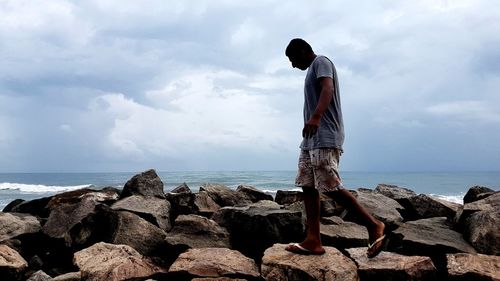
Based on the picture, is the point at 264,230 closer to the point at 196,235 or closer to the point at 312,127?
the point at 196,235

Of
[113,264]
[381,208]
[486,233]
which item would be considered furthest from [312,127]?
[381,208]

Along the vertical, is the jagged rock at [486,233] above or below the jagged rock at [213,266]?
above

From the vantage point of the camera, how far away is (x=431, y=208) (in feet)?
23.4

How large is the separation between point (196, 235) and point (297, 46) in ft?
8.57

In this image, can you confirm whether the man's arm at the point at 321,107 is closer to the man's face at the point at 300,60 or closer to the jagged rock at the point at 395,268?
the man's face at the point at 300,60

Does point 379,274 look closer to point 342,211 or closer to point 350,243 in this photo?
point 350,243

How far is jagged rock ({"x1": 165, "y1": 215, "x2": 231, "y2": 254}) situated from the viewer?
518 cm

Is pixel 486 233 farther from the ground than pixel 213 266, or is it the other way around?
pixel 486 233

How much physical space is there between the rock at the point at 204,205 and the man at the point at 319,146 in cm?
259

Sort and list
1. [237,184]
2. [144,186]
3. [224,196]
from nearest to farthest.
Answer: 1. [144,186]
2. [224,196]
3. [237,184]

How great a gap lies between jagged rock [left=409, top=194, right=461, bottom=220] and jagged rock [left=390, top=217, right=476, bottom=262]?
128 centimetres

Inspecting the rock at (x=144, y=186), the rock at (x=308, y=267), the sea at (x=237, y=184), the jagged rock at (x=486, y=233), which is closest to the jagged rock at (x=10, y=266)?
the rock at (x=144, y=186)

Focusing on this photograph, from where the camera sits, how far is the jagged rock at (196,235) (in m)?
5.18

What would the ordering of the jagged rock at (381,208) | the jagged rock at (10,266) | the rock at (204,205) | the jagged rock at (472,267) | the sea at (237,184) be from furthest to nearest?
the sea at (237,184) < the rock at (204,205) < the jagged rock at (381,208) < the jagged rock at (10,266) < the jagged rock at (472,267)
